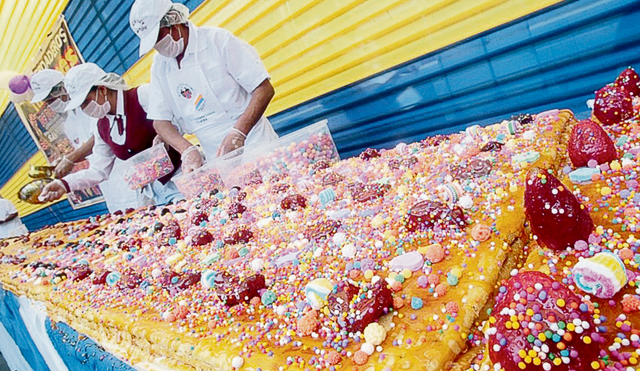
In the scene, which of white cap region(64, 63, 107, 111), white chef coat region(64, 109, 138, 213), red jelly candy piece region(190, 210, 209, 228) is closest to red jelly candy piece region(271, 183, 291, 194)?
red jelly candy piece region(190, 210, 209, 228)

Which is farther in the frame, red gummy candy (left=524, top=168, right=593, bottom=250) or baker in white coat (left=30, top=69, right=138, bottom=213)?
baker in white coat (left=30, top=69, right=138, bottom=213)

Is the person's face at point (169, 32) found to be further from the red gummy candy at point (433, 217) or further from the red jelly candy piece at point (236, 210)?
the red gummy candy at point (433, 217)

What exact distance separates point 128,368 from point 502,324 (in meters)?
1.06

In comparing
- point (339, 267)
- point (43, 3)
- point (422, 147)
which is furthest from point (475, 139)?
point (43, 3)

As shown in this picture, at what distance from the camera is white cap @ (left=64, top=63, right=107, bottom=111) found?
3184mm

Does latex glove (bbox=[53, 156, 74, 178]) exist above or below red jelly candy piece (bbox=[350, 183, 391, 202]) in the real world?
above

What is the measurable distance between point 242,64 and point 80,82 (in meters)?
1.28

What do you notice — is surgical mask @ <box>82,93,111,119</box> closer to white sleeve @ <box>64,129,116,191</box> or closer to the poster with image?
white sleeve @ <box>64,129,116,191</box>

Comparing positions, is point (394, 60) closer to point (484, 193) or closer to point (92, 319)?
point (484, 193)

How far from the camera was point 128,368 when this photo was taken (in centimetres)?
122

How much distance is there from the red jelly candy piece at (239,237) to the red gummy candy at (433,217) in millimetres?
649

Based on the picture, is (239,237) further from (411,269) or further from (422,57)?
(422,57)

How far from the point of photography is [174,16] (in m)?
2.72

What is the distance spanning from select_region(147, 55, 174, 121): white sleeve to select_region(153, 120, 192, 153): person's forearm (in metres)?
0.04
